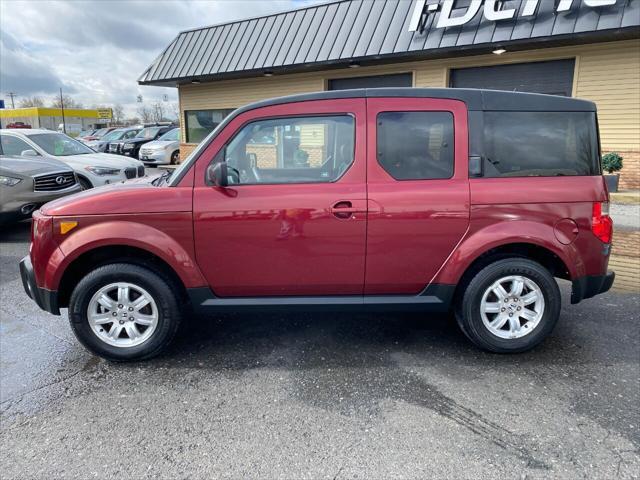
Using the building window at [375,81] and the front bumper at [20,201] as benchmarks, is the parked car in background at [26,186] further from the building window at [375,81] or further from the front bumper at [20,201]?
the building window at [375,81]

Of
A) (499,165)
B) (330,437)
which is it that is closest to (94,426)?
(330,437)

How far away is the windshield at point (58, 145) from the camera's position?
9445 millimetres

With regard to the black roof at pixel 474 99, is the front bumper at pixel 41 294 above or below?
below

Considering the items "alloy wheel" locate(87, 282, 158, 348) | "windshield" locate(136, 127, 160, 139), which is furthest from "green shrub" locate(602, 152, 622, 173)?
"windshield" locate(136, 127, 160, 139)

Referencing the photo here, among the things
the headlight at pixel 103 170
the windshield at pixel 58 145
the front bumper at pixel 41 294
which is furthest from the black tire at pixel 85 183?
the front bumper at pixel 41 294

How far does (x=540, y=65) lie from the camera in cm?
1194

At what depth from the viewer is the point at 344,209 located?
332cm

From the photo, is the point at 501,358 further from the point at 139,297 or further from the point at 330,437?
the point at 139,297

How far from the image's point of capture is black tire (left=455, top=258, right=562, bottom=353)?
343 centimetres

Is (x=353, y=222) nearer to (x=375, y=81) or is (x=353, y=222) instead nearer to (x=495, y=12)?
(x=495, y=12)

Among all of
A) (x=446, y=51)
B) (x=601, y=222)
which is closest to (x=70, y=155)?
(x=446, y=51)

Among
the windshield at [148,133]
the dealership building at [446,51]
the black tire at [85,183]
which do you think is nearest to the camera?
the black tire at [85,183]

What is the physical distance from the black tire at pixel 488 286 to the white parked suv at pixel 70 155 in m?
7.89

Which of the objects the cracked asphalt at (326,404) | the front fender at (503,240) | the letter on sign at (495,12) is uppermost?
the letter on sign at (495,12)
